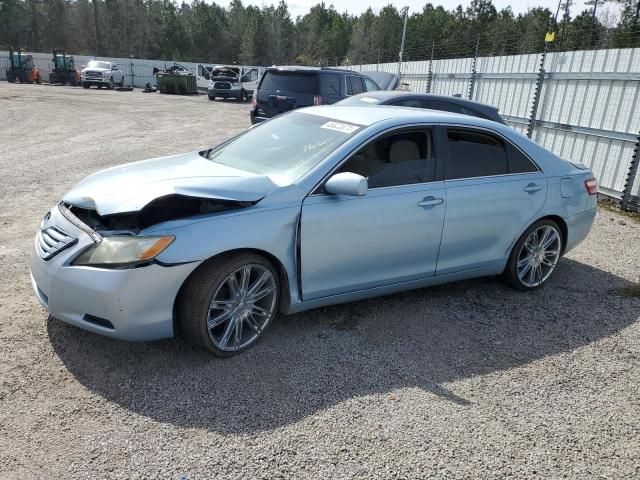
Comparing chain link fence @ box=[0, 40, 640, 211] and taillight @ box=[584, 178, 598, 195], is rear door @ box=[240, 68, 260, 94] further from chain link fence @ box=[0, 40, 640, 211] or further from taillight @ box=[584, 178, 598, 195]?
taillight @ box=[584, 178, 598, 195]

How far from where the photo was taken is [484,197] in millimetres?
4324

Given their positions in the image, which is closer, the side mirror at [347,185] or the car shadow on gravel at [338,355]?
the car shadow on gravel at [338,355]

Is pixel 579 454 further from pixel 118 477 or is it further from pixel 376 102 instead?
pixel 376 102

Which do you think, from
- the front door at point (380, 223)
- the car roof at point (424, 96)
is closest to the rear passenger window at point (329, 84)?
the car roof at point (424, 96)

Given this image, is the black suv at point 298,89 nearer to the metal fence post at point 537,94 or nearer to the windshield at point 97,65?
the metal fence post at point 537,94

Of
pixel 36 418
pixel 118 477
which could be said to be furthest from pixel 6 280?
pixel 118 477

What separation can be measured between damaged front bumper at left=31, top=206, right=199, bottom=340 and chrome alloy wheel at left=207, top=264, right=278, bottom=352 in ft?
0.98

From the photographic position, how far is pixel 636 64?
849 cm

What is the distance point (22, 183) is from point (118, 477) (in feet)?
22.0

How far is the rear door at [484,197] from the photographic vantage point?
421 centimetres

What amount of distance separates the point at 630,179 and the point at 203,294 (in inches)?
308

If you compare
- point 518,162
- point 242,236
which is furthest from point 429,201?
point 242,236

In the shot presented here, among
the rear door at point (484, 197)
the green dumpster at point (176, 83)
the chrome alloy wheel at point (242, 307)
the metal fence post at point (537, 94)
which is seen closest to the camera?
the chrome alloy wheel at point (242, 307)

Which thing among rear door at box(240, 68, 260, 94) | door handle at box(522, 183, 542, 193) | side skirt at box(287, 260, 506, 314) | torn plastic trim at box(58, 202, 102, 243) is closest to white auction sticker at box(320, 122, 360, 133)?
side skirt at box(287, 260, 506, 314)
